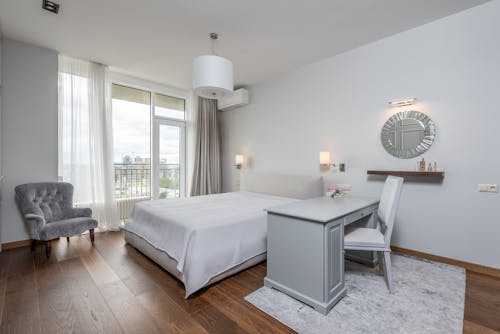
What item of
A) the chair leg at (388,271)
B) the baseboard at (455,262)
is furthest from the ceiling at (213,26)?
the baseboard at (455,262)

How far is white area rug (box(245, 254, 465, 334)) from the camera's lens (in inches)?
66.5

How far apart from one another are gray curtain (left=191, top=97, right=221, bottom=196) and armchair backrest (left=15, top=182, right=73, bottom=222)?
2.36 m

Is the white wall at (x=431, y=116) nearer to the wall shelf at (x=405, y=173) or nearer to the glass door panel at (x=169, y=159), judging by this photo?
the wall shelf at (x=405, y=173)

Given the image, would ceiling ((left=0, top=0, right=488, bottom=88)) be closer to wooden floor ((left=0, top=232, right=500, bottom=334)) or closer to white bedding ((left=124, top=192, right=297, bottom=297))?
white bedding ((left=124, top=192, right=297, bottom=297))

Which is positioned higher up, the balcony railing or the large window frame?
the large window frame

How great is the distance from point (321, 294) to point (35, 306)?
2.46 metres

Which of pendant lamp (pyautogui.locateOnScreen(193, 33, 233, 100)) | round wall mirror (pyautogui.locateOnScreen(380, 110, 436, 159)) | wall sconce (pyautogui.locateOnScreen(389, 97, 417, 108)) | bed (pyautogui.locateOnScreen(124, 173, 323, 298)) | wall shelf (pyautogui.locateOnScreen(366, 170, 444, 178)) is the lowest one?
bed (pyautogui.locateOnScreen(124, 173, 323, 298))

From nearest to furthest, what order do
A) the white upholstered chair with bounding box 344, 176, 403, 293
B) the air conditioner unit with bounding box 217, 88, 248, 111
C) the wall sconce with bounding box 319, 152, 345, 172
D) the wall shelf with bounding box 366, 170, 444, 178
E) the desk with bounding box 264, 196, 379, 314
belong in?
the desk with bounding box 264, 196, 379, 314 < the white upholstered chair with bounding box 344, 176, 403, 293 < the wall shelf with bounding box 366, 170, 444, 178 < the wall sconce with bounding box 319, 152, 345, 172 < the air conditioner unit with bounding box 217, 88, 248, 111

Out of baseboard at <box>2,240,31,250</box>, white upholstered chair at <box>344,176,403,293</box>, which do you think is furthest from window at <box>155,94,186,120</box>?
white upholstered chair at <box>344,176,403,293</box>

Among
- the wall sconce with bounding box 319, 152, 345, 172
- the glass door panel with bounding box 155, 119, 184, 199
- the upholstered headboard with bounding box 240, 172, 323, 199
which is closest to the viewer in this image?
the wall sconce with bounding box 319, 152, 345, 172

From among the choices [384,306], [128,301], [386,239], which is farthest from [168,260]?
[386,239]

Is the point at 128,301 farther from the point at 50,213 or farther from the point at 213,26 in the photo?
the point at 213,26

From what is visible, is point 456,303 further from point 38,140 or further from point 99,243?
point 38,140

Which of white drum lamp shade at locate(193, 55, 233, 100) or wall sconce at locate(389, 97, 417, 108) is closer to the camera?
white drum lamp shade at locate(193, 55, 233, 100)
